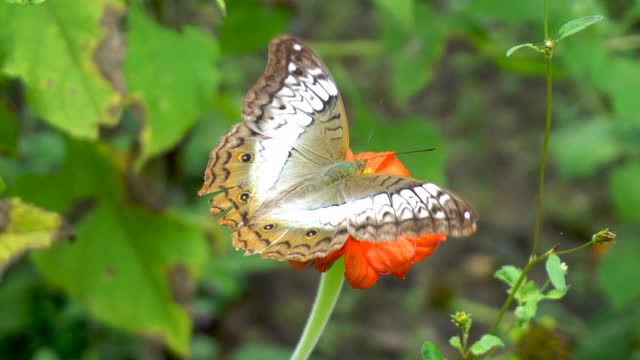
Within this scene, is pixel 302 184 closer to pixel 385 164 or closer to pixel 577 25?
pixel 385 164

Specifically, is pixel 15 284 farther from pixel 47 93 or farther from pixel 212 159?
pixel 212 159

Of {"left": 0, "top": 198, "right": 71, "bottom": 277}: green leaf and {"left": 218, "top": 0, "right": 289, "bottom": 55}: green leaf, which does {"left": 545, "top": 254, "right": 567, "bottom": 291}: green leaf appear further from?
{"left": 218, "top": 0, "right": 289, "bottom": 55}: green leaf

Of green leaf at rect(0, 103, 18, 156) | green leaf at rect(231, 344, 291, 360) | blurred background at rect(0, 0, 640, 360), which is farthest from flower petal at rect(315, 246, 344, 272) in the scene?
green leaf at rect(231, 344, 291, 360)

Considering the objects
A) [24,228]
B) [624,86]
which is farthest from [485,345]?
[624,86]

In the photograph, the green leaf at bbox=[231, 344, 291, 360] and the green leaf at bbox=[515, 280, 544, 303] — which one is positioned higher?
the green leaf at bbox=[515, 280, 544, 303]

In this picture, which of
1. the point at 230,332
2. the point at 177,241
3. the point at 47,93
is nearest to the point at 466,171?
the point at 230,332

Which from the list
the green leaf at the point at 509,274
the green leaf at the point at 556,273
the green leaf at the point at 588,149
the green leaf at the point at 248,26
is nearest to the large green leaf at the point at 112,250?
the green leaf at the point at 248,26
